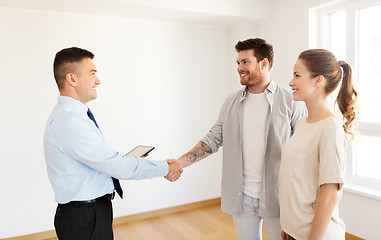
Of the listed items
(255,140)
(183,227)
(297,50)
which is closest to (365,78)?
(297,50)

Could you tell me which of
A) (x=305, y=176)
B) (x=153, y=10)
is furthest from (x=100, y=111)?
(x=305, y=176)

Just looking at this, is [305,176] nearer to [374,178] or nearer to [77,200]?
[77,200]

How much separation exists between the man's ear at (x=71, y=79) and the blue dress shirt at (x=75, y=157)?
89mm

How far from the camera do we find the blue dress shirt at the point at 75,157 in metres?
1.67

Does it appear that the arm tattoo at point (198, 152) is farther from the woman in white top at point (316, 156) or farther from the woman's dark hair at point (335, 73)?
the woman's dark hair at point (335, 73)

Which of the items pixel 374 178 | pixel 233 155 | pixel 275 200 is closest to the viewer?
pixel 275 200

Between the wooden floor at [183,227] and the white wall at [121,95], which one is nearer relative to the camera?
the white wall at [121,95]

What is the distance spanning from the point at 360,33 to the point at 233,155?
6.61 ft

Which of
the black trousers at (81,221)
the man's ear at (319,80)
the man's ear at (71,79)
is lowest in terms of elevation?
the black trousers at (81,221)

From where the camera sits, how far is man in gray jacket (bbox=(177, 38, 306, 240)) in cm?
192

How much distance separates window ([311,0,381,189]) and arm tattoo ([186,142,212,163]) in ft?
5.02

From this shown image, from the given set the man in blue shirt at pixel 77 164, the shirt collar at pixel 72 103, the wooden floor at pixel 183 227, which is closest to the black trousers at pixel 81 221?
the man in blue shirt at pixel 77 164

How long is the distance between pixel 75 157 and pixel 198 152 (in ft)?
3.10

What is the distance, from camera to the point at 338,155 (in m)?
1.37
